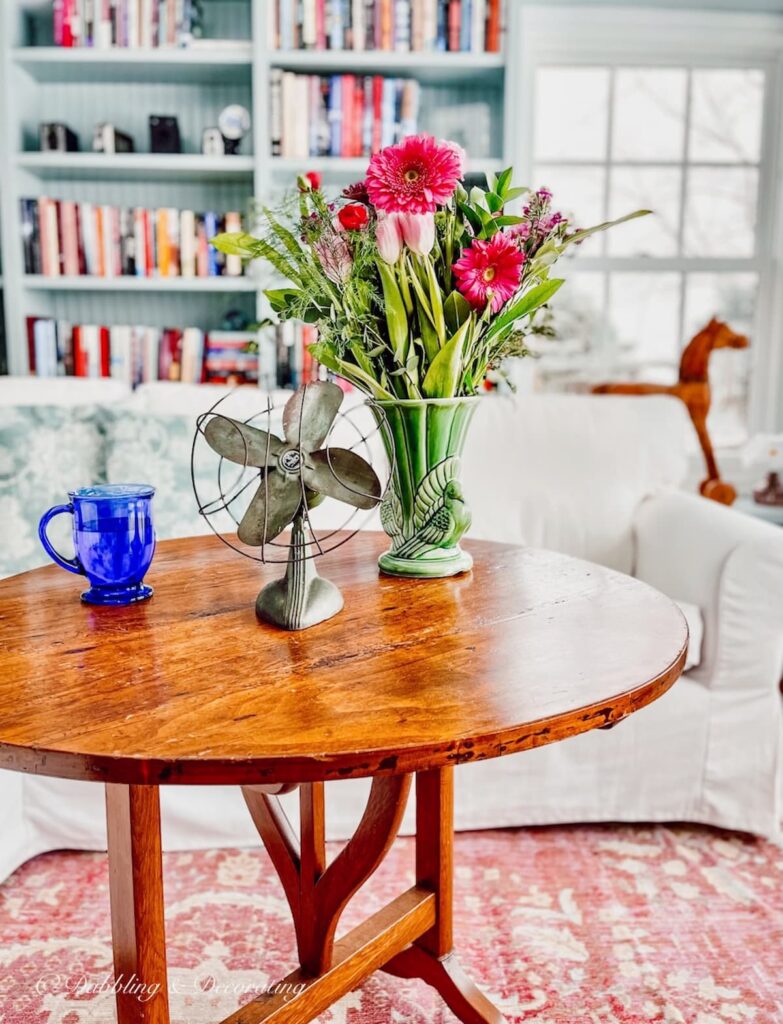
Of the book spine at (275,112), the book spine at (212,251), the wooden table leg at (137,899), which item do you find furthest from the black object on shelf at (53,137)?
the wooden table leg at (137,899)

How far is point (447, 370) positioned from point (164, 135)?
6.95ft

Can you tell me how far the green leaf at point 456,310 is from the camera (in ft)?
3.65

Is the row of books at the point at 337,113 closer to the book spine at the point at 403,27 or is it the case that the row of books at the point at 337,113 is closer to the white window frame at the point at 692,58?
the book spine at the point at 403,27

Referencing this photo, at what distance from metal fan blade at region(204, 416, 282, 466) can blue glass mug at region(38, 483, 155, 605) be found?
0.34 feet

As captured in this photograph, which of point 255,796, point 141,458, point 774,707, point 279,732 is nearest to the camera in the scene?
point 279,732

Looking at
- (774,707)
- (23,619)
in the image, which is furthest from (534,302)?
(774,707)

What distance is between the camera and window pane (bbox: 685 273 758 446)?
123 inches

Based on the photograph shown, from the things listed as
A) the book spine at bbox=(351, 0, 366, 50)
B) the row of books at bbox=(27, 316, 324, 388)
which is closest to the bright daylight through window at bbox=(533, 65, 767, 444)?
the book spine at bbox=(351, 0, 366, 50)

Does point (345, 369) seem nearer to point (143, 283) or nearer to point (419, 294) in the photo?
point (419, 294)

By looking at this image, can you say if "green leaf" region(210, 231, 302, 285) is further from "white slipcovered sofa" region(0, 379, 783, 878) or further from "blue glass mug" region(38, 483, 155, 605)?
"white slipcovered sofa" region(0, 379, 783, 878)

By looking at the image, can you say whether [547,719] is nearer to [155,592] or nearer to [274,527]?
[274,527]

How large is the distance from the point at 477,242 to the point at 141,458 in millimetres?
1172

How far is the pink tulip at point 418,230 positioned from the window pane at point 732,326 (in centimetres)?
233

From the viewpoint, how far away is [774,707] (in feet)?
5.80
